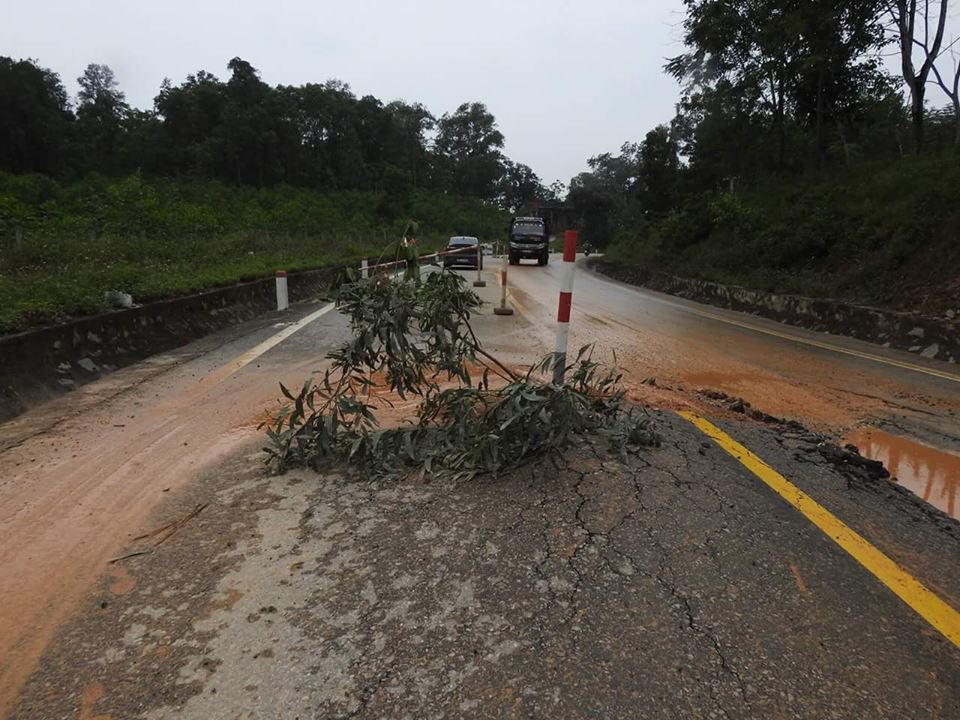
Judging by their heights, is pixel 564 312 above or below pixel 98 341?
above

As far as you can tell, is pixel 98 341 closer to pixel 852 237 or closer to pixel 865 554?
pixel 865 554

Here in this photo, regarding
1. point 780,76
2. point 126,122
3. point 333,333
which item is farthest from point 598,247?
point 333,333

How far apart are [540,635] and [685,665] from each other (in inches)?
19.8

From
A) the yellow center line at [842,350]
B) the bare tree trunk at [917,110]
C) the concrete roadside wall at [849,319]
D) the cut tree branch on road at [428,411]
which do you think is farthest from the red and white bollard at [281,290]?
the bare tree trunk at [917,110]

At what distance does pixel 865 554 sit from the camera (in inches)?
107

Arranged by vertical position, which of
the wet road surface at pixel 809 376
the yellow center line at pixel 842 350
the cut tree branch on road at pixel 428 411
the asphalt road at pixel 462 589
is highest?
the cut tree branch on road at pixel 428 411

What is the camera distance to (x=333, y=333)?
344 inches

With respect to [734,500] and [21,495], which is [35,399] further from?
[734,500]

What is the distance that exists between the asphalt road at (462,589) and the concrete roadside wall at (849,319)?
637 cm

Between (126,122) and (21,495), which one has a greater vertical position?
(126,122)

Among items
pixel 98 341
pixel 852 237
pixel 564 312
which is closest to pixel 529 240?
A: pixel 852 237

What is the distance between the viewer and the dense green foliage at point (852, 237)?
1093 centimetres

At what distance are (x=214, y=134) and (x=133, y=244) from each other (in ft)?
152

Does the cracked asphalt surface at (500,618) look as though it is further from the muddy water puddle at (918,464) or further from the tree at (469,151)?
the tree at (469,151)
